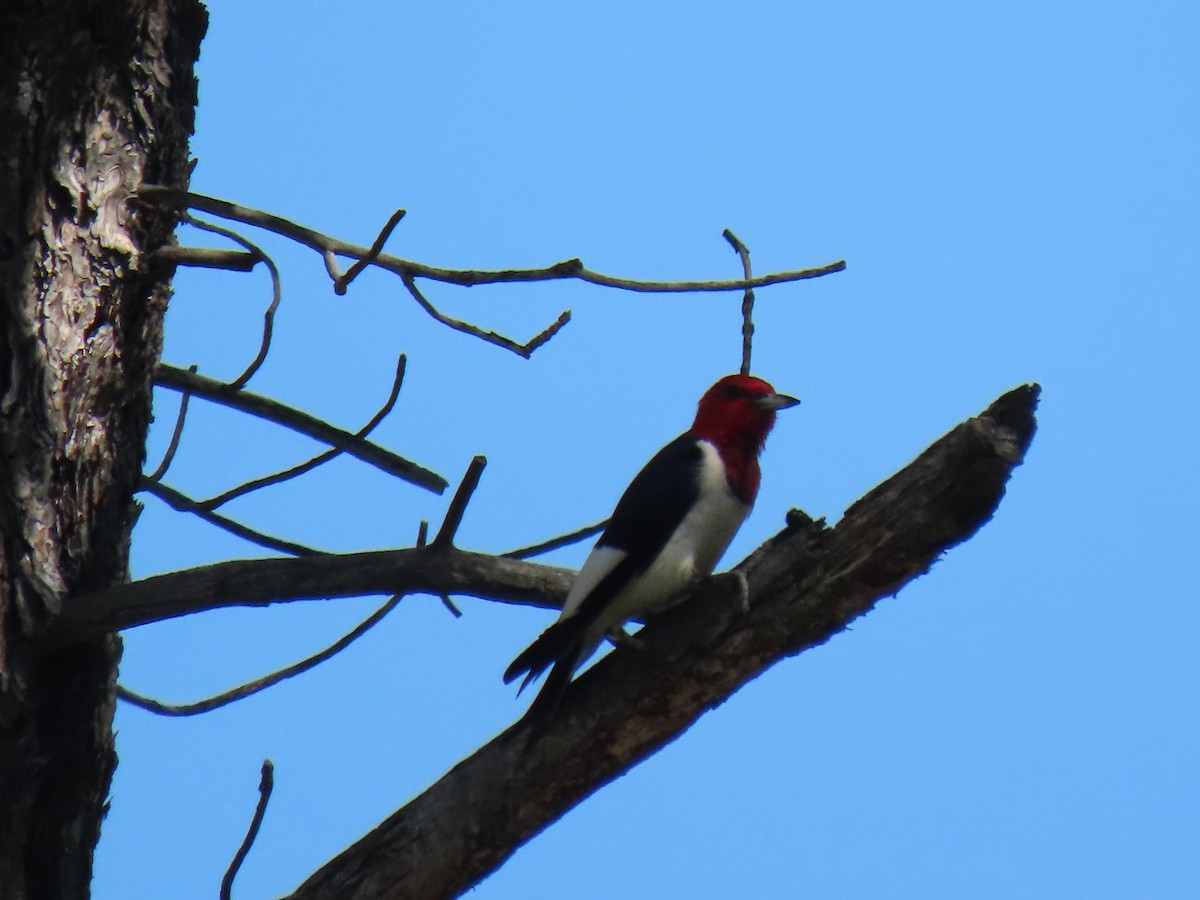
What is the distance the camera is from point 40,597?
2912 mm

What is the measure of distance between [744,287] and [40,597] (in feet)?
4.98

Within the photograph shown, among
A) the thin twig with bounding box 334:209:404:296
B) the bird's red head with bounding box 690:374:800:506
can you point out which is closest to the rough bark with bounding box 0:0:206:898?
the thin twig with bounding box 334:209:404:296

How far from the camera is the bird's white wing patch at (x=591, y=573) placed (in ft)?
10.5

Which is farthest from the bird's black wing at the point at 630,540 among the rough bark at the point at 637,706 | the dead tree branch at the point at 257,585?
the dead tree branch at the point at 257,585

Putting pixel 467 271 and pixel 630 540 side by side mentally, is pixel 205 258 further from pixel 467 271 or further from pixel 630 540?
pixel 630 540

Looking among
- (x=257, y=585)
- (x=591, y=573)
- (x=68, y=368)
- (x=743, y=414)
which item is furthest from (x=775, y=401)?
(x=68, y=368)

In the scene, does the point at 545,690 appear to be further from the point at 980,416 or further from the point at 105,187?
the point at 105,187

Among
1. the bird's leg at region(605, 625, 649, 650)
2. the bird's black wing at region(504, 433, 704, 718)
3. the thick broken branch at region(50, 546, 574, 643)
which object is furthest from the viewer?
the bird's black wing at region(504, 433, 704, 718)

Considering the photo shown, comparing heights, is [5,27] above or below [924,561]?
above

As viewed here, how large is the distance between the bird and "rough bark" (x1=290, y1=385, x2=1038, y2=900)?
17 cm

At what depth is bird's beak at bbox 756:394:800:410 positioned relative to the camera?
428 cm

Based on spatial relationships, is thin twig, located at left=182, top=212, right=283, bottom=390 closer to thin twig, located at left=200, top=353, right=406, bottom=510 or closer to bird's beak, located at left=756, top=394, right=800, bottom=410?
thin twig, located at left=200, top=353, right=406, bottom=510

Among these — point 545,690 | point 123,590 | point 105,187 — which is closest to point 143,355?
point 105,187

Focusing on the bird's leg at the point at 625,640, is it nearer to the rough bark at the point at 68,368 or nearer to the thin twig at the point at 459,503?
the thin twig at the point at 459,503
